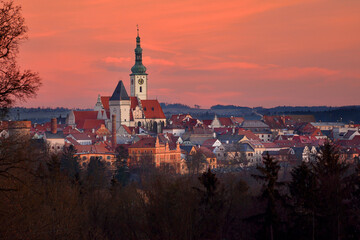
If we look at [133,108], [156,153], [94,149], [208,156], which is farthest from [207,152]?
[133,108]

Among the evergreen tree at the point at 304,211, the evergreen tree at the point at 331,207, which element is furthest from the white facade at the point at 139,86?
the evergreen tree at the point at 304,211

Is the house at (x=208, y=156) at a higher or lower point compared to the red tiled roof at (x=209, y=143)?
lower

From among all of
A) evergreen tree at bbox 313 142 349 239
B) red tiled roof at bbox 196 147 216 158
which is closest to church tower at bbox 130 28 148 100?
red tiled roof at bbox 196 147 216 158

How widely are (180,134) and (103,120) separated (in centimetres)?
1544

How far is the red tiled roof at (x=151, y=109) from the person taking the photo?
5876 inches

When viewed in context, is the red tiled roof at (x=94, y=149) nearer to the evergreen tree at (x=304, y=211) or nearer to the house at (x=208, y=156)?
the house at (x=208, y=156)

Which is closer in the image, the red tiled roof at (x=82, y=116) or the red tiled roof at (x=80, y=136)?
the red tiled roof at (x=80, y=136)

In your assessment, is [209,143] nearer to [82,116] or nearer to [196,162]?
[196,162]

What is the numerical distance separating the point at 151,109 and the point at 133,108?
4332mm

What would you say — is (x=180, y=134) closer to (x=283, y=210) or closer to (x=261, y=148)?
(x=261, y=148)

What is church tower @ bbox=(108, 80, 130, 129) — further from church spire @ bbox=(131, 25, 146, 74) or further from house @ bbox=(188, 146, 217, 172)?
house @ bbox=(188, 146, 217, 172)

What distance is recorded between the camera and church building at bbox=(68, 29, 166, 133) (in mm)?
144125

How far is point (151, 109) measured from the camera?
150 m

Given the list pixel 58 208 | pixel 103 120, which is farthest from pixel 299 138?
pixel 58 208
